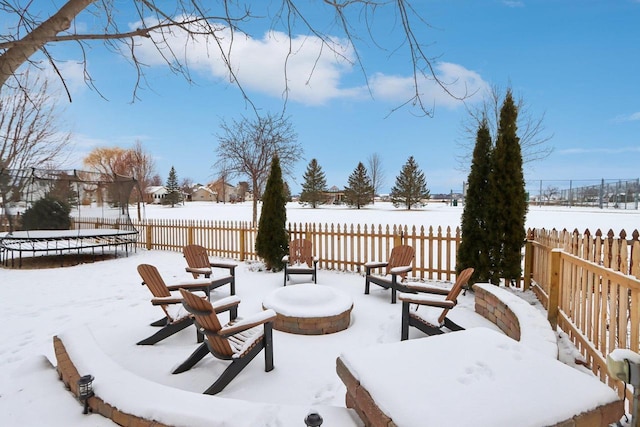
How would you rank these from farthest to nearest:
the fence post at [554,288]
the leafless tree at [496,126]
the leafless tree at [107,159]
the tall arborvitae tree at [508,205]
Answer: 1. the leafless tree at [107,159]
2. the leafless tree at [496,126]
3. the tall arborvitae tree at [508,205]
4. the fence post at [554,288]

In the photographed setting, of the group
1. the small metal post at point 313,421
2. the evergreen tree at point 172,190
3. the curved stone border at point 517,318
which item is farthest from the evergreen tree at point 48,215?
the evergreen tree at point 172,190

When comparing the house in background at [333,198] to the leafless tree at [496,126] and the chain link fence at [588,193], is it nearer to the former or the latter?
the chain link fence at [588,193]

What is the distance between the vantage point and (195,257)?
6.17 metres

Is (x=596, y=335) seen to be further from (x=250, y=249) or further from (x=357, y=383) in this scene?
(x=250, y=249)

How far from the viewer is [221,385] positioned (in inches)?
105

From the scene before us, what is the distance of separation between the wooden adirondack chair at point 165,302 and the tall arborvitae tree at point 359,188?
111ft

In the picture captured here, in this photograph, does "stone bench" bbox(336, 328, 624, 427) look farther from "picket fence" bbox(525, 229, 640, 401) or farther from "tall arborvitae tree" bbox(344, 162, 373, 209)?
"tall arborvitae tree" bbox(344, 162, 373, 209)

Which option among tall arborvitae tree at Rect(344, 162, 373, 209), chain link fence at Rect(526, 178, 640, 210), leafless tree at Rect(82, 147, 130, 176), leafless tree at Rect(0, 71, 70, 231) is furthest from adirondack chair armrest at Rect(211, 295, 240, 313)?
tall arborvitae tree at Rect(344, 162, 373, 209)

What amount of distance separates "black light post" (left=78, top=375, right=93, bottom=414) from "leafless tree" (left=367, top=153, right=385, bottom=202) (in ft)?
124

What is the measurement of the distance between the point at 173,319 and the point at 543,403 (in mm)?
3550

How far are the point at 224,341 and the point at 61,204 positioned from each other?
11.9 meters

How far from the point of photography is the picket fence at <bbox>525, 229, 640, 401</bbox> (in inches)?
93.6

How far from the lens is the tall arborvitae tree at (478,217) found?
5.69m

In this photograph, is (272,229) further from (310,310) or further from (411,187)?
(411,187)
